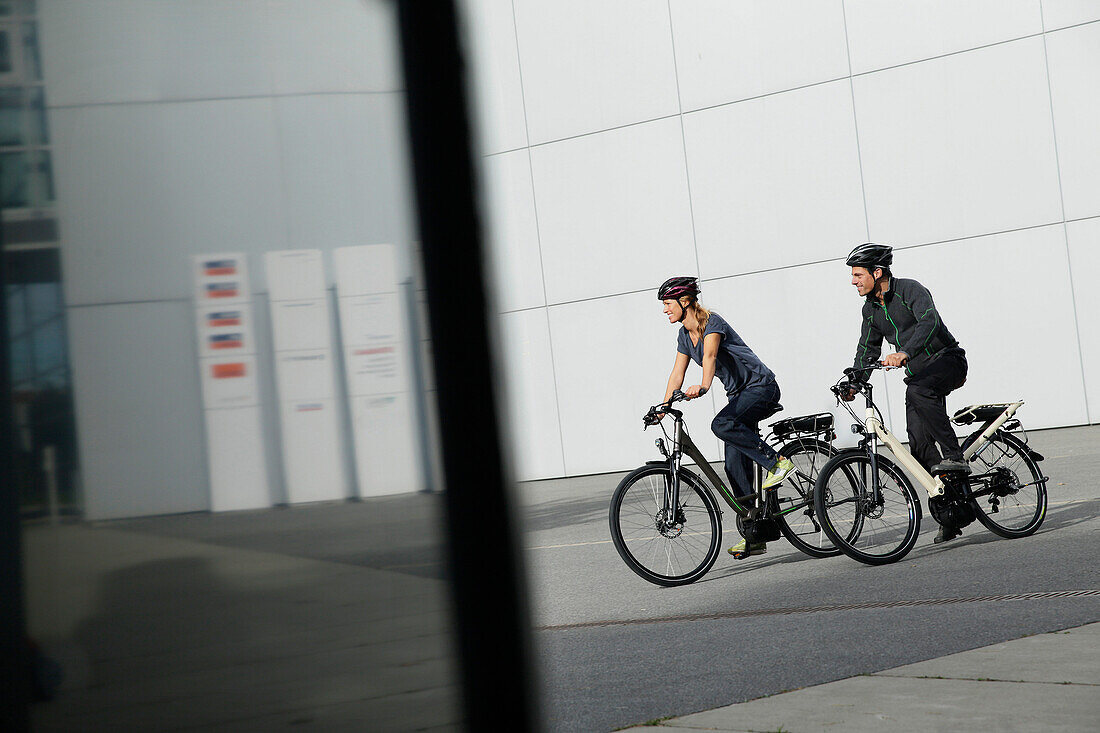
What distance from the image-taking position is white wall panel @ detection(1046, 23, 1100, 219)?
16797 millimetres

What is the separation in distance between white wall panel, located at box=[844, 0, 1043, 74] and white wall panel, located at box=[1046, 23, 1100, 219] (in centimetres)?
56

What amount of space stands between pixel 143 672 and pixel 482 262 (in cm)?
72

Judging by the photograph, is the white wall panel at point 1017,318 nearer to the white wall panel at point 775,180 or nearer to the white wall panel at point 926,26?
the white wall panel at point 775,180

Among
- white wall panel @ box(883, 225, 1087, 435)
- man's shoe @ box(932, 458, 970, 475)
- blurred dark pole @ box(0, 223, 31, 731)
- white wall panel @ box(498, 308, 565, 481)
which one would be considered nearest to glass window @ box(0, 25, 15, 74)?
blurred dark pole @ box(0, 223, 31, 731)

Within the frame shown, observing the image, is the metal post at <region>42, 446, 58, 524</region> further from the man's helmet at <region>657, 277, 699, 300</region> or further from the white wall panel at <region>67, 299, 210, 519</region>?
the man's helmet at <region>657, 277, 699, 300</region>

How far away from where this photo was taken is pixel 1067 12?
1698 centimetres

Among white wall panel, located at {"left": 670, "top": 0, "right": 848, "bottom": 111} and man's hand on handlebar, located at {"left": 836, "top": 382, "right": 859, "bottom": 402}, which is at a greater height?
white wall panel, located at {"left": 670, "top": 0, "right": 848, "bottom": 111}

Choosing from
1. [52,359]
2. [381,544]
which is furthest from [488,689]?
[52,359]

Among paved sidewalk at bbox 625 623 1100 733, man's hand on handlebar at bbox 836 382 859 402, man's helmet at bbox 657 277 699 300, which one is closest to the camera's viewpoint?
paved sidewalk at bbox 625 623 1100 733

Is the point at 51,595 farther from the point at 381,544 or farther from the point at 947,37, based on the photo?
the point at 947,37

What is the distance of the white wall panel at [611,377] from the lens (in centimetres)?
1980

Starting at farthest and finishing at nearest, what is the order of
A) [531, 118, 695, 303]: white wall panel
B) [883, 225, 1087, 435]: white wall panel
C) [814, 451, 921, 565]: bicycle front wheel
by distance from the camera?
[531, 118, 695, 303]: white wall panel < [883, 225, 1087, 435]: white wall panel < [814, 451, 921, 565]: bicycle front wheel

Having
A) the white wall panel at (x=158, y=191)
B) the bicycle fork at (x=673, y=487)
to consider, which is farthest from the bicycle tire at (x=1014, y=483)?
the white wall panel at (x=158, y=191)

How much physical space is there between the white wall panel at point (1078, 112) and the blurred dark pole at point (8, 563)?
17457 millimetres
